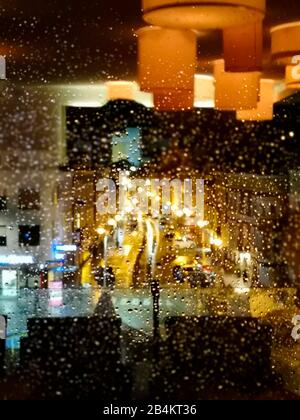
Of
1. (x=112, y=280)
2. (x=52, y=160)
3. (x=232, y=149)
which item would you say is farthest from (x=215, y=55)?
(x=112, y=280)

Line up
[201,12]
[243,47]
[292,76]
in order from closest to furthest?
[201,12] → [243,47] → [292,76]

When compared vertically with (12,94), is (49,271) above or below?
below

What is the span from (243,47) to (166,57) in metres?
0.10

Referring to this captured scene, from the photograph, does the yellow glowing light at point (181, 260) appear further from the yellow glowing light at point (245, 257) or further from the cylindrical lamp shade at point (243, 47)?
the cylindrical lamp shade at point (243, 47)

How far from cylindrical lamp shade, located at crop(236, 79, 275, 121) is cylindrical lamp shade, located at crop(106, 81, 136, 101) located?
17cm

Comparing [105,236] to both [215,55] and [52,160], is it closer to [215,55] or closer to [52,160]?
[52,160]

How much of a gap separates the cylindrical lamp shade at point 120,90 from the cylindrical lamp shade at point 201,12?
0.28 meters

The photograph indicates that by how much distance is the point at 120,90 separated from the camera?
38.7 inches

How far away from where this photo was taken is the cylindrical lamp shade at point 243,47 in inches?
29.9

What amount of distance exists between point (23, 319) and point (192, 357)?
0.28m

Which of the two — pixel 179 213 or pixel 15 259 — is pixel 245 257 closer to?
pixel 179 213

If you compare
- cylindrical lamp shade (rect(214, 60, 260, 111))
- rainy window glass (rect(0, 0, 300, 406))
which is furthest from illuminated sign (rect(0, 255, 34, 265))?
cylindrical lamp shade (rect(214, 60, 260, 111))

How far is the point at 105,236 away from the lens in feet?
3.17

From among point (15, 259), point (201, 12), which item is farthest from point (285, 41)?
point (15, 259)
